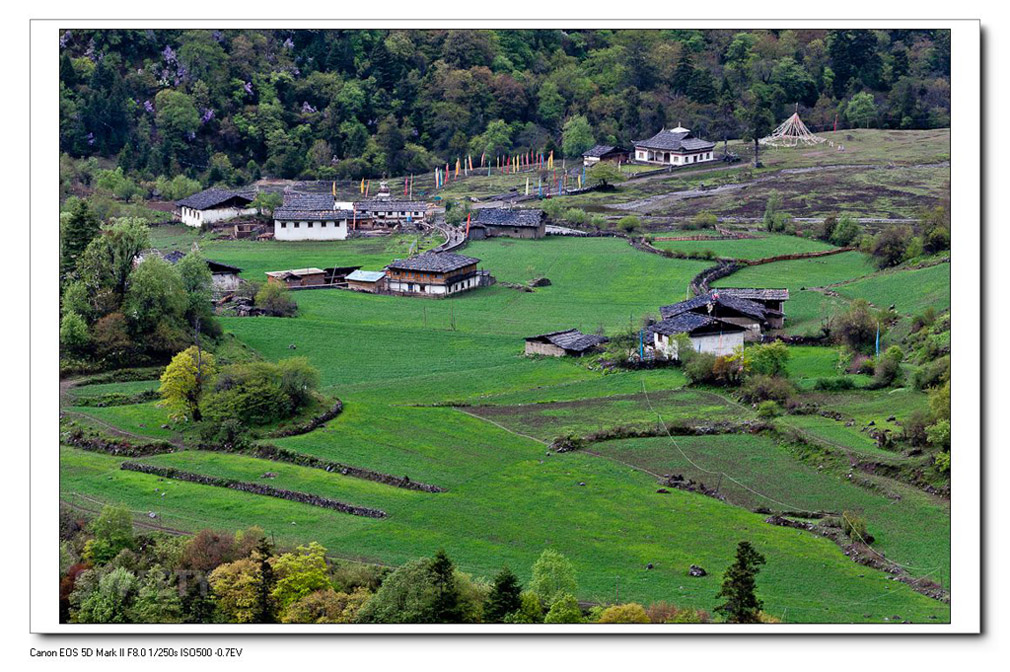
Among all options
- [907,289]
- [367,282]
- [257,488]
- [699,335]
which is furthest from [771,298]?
[257,488]

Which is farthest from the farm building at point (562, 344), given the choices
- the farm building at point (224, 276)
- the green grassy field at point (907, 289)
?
the farm building at point (224, 276)

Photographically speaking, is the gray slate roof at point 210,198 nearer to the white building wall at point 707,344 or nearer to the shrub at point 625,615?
the white building wall at point 707,344

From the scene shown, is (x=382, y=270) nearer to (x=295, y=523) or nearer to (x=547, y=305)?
(x=547, y=305)

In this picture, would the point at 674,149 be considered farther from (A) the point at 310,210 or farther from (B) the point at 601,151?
(A) the point at 310,210

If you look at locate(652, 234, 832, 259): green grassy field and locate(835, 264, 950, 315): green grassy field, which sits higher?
locate(652, 234, 832, 259): green grassy field

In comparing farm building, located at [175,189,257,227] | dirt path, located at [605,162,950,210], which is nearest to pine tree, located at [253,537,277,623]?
farm building, located at [175,189,257,227]

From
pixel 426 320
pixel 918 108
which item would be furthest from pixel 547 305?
pixel 918 108

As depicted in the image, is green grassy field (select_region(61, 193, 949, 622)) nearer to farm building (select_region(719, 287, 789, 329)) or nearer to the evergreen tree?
farm building (select_region(719, 287, 789, 329))
